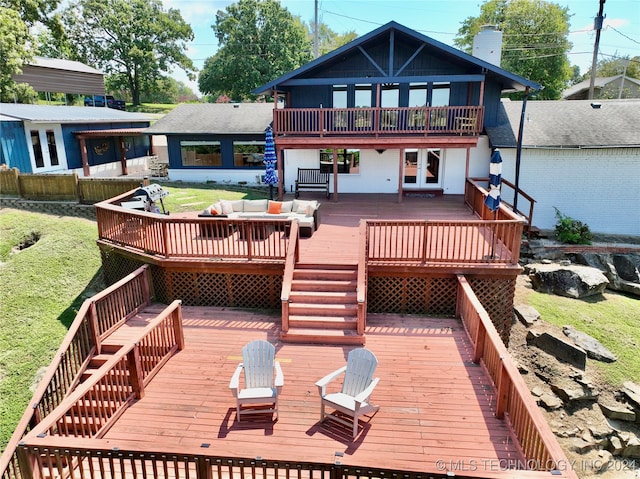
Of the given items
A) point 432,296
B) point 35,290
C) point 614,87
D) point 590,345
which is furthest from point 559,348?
point 614,87

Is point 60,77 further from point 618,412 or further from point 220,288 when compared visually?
point 618,412

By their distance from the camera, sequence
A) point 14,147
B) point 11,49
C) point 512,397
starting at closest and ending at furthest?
point 512,397 → point 14,147 → point 11,49

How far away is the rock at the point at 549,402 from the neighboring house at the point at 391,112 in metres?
8.21

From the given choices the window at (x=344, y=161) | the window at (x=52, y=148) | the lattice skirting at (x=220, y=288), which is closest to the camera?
the lattice skirting at (x=220, y=288)

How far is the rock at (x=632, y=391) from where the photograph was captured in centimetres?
912

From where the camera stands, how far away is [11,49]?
28.2 meters

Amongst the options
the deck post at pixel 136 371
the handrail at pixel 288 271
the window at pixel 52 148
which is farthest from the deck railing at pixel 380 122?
the window at pixel 52 148

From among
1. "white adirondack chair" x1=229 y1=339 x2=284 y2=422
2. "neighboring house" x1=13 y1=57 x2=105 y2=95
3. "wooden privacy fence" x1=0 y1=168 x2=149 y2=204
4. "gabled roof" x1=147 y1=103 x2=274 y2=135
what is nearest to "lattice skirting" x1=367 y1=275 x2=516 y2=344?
"white adirondack chair" x1=229 y1=339 x2=284 y2=422

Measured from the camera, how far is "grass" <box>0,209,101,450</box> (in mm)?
8906

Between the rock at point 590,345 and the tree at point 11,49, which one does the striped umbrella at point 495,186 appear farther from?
the tree at point 11,49

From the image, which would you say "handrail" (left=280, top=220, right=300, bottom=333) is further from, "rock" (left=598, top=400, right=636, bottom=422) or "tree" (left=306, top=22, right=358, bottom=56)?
"tree" (left=306, top=22, right=358, bottom=56)

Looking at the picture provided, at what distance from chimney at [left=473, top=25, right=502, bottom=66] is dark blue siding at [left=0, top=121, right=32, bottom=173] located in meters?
21.1

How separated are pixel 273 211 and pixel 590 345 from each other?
29.3 ft

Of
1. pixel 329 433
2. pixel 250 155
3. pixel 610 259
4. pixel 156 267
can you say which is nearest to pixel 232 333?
pixel 156 267
